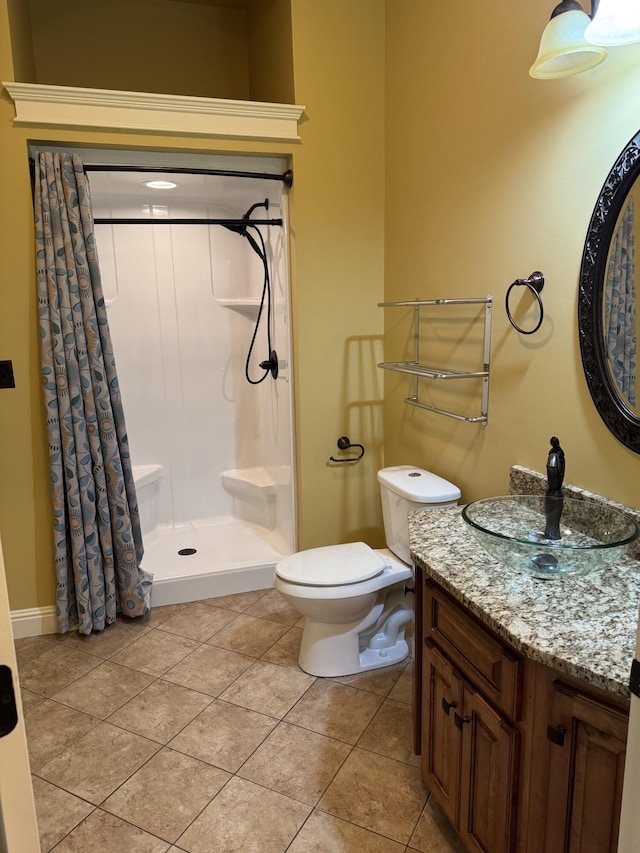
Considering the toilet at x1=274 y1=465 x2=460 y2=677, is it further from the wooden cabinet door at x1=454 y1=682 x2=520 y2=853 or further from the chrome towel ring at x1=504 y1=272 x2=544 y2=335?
the wooden cabinet door at x1=454 y1=682 x2=520 y2=853

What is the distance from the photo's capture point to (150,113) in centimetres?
246

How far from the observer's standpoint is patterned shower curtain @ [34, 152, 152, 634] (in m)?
2.42

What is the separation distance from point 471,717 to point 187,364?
2796mm

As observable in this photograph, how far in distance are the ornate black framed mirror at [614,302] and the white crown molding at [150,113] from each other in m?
1.61

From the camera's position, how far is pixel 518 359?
1896mm

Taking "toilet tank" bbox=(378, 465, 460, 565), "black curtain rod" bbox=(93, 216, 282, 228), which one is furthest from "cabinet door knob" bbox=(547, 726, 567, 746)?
"black curtain rod" bbox=(93, 216, 282, 228)

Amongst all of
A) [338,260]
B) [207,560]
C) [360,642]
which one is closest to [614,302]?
[338,260]

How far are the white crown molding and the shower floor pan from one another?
2066 mm

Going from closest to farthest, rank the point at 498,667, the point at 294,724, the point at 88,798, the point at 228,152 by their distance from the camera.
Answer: the point at 498,667
the point at 88,798
the point at 294,724
the point at 228,152

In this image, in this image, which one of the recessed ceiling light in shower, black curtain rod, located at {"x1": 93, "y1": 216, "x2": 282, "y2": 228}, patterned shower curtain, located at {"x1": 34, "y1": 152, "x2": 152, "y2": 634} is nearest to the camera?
patterned shower curtain, located at {"x1": 34, "y1": 152, "x2": 152, "y2": 634}

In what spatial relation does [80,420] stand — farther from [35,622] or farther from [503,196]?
[503,196]

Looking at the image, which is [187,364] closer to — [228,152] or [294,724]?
[228,152]

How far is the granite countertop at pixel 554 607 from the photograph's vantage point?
1.04 m

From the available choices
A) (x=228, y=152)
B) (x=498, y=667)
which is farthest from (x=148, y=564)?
(x=498, y=667)
